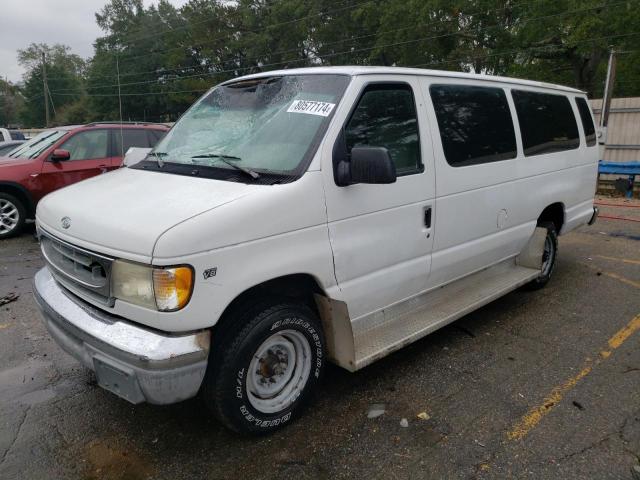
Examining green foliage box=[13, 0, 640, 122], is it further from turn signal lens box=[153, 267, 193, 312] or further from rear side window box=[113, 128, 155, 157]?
turn signal lens box=[153, 267, 193, 312]

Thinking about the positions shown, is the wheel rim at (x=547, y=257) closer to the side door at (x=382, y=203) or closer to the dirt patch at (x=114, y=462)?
the side door at (x=382, y=203)

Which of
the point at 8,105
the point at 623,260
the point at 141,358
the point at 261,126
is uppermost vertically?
the point at 8,105

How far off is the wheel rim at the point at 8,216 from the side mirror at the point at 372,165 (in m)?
7.39

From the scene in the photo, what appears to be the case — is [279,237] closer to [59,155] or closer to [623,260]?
[623,260]

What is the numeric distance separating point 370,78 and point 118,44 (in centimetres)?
7311

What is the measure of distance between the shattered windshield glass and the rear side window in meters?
5.44

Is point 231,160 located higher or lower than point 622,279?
higher

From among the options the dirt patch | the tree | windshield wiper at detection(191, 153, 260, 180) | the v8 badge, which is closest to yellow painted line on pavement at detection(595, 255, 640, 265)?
windshield wiper at detection(191, 153, 260, 180)

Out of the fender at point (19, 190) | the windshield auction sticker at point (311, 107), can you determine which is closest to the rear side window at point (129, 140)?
the fender at point (19, 190)

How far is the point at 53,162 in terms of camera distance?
8125 mm

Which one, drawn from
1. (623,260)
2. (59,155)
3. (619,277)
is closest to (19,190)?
(59,155)

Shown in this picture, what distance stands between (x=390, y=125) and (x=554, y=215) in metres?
2.97

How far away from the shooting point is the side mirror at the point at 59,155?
803 cm

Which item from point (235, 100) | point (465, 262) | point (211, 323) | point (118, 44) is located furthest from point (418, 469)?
point (118, 44)
